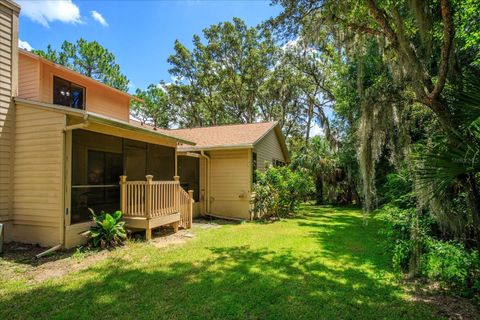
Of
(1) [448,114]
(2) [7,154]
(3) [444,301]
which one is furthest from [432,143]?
(2) [7,154]

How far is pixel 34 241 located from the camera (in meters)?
5.82

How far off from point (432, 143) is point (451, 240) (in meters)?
1.80

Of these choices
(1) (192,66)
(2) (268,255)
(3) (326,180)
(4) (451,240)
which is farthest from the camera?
(1) (192,66)

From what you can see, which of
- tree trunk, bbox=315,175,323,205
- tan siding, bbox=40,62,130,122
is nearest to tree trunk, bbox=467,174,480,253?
tan siding, bbox=40,62,130,122

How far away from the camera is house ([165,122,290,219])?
420 inches

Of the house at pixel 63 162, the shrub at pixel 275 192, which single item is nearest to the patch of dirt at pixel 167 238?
the house at pixel 63 162

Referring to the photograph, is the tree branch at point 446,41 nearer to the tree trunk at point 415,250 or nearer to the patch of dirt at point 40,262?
the tree trunk at point 415,250

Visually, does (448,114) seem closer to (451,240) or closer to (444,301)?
(451,240)

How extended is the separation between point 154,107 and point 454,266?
28.8m

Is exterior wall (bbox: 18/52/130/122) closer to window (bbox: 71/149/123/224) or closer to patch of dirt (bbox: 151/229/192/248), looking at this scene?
window (bbox: 71/149/123/224)

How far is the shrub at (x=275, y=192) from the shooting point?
10867 millimetres

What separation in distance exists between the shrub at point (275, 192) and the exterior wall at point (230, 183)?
1.65 feet

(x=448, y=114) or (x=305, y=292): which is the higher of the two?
(x=448, y=114)

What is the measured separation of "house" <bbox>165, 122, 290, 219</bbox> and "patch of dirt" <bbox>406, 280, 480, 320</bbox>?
698cm
